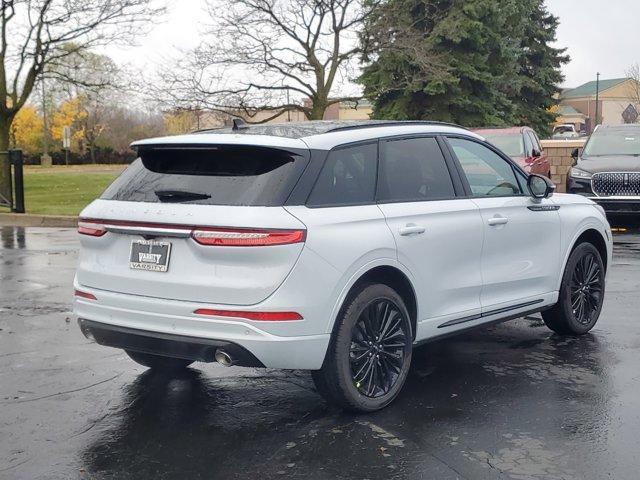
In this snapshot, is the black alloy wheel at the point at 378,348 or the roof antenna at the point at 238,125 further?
the roof antenna at the point at 238,125

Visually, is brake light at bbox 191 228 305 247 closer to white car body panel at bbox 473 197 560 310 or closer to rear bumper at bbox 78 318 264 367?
rear bumper at bbox 78 318 264 367

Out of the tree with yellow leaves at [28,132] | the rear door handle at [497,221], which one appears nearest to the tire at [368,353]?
the rear door handle at [497,221]

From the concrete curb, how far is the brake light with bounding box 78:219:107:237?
13.5 m

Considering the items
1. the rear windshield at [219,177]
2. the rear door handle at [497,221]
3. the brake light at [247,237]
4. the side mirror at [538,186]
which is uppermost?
the rear windshield at [219,177]

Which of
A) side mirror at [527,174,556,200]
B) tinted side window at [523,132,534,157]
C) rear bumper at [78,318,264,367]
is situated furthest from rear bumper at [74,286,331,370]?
tinted side window at [523,132,534,157]

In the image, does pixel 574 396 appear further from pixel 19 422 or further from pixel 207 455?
pixel 19 422

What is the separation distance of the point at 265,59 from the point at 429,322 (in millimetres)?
21573

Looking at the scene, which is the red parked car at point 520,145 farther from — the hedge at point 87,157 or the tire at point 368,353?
the hedge at point 87,157

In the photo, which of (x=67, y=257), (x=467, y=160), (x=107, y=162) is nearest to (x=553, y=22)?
(x=107, y=162)

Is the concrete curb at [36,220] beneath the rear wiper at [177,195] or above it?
beneath

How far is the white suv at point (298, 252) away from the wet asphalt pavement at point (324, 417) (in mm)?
326

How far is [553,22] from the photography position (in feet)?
170

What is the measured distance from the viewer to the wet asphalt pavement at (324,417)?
4.32m

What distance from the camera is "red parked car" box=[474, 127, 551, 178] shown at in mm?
18250
